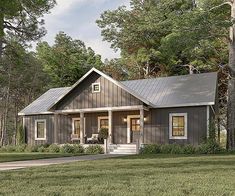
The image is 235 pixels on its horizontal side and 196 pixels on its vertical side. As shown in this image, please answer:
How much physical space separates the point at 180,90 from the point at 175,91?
323 millimetres

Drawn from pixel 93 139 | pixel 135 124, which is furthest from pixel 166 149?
pixel 93 139

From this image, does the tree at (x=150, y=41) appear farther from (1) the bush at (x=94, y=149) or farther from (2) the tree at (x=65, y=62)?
(1) the bush at (x=94, y=149)

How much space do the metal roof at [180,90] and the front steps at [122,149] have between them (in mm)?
2930

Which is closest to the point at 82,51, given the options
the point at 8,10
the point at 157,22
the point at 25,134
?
the point at 157,22

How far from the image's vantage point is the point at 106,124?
2547 cm

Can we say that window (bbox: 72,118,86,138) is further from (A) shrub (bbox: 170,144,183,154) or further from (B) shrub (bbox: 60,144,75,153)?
(A) shrub (bbox: 170,144,183,154)

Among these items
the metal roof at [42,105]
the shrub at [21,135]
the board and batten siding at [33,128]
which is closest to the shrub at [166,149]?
the metal roof at [42,105]

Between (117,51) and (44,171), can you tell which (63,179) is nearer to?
(44,171)

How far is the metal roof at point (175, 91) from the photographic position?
21812mm

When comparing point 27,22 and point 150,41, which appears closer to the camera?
point 27,22

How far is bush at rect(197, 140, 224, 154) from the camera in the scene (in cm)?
1962

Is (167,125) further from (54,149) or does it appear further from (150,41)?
(150,41)

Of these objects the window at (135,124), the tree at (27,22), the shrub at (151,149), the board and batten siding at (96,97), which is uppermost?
the tree at (27,22)

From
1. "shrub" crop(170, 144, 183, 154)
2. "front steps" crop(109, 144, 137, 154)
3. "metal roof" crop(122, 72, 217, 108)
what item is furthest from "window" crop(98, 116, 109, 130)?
"shrub" crop(170, 144, 183, 154)
